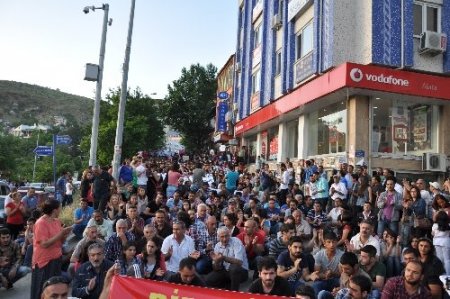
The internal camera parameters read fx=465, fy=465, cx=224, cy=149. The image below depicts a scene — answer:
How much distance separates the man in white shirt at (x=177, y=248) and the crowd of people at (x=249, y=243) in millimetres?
17

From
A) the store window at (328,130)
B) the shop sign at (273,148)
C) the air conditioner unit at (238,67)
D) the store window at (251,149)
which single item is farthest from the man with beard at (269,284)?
the air conditioner unit at (238,67)

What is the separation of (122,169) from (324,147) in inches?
348

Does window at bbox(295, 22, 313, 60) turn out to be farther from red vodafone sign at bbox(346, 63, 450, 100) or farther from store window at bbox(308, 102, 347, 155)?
red vodafone sign at bbox(346, 63, 450, 100)

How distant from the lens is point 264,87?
86.3 feet

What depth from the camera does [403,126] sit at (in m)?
17.7

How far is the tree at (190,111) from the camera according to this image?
176ft

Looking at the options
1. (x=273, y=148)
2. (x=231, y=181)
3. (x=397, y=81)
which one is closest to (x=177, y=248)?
(x=231, y=181)

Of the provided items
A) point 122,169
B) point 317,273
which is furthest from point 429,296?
point 122,169

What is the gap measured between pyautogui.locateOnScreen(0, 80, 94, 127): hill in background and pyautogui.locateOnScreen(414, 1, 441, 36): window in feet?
472

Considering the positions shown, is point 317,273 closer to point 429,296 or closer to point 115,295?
point 429,296

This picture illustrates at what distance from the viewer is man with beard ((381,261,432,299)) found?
18.5 ft

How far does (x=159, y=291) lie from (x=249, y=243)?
4.54 m

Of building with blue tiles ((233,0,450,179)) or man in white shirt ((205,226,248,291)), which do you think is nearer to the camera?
man in white shirt ((205,226,248,291))

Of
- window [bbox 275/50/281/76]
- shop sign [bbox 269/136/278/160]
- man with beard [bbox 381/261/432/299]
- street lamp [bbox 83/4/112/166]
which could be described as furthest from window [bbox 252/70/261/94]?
man with beard [bbox 381/261/432/299]
